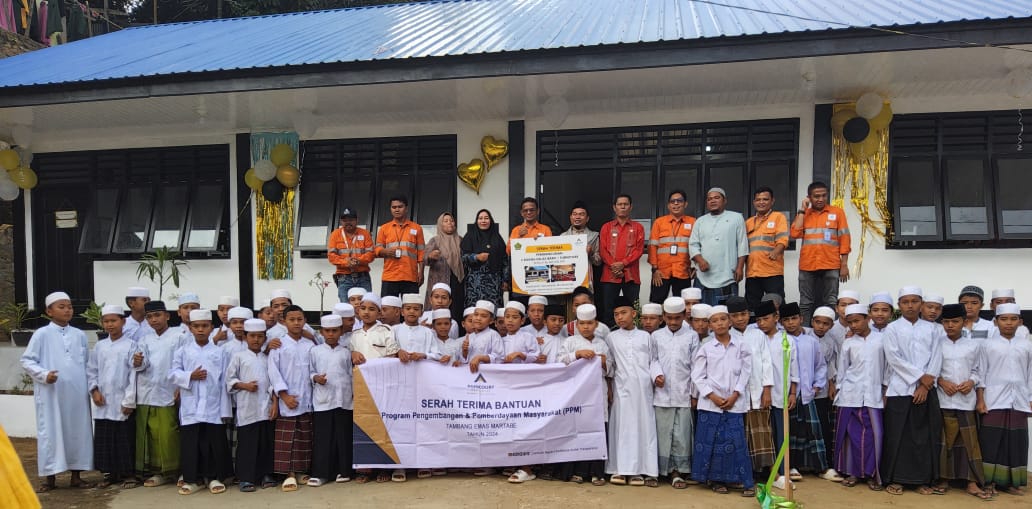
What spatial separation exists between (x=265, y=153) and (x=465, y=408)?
5.10m

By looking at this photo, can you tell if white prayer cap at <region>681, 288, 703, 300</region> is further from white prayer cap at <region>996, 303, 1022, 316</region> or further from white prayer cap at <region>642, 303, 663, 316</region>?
white prayer cap at <region>996, 303, 1022, 316</region>

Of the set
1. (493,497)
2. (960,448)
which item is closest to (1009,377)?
(960,448)

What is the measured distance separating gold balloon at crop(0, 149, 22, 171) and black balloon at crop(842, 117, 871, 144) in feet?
34.7

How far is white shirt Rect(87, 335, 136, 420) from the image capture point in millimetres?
5324

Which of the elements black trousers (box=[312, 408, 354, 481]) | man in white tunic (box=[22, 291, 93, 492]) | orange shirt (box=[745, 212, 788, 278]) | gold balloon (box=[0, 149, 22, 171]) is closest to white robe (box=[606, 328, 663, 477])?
orange shirt (box=[745, 212, 788, 278])

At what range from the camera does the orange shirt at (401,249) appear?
6.98m

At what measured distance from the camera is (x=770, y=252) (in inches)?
240

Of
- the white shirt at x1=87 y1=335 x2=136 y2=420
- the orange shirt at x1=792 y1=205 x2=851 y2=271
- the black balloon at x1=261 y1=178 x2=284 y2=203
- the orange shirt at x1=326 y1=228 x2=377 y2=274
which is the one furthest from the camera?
the black balloon at x1=261 y1=178 x2=284 y2=203

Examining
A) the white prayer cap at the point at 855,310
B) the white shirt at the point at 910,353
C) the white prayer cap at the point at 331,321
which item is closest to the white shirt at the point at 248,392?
the white prayer cap at the point at 331,321

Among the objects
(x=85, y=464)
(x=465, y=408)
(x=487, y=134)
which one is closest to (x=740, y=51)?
(x=487, y=134)

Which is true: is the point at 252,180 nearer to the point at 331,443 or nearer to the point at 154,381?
the point at 154,381

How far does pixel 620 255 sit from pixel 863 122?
9.88 feet

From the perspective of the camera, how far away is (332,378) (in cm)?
514

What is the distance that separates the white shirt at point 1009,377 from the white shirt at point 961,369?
0.34 ft
